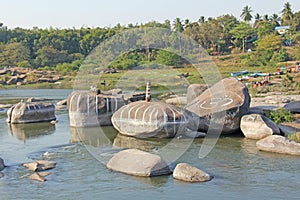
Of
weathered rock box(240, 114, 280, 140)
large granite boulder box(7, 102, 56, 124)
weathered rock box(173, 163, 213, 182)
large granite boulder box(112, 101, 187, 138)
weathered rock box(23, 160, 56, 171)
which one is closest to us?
weathered rock box(173, 163, 213, 182)

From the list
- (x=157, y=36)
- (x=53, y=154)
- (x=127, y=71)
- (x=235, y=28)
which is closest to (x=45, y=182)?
(x=53, y=154)

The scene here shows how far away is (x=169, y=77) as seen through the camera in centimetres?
4438

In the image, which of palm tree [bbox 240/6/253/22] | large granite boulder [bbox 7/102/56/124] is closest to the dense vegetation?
palm tree [bbox 240/6/253/22]

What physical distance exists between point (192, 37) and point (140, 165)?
173 feet

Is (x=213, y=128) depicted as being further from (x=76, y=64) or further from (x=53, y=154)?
(x=76, y=64)

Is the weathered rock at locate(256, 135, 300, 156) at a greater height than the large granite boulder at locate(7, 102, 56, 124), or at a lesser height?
lesser

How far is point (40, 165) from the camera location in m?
14.6

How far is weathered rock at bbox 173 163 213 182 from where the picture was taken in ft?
42.6

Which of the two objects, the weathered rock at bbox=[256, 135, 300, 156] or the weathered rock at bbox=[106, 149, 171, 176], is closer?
the weathered rock at bbox=[106, 149, 171, 176]

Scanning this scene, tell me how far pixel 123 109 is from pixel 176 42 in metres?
30.3

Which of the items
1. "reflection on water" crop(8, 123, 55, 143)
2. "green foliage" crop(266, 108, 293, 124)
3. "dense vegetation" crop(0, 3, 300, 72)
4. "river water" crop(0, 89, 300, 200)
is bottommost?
"river water" crop(0, 89, 300, 200)

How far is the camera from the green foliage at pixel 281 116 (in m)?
20.5

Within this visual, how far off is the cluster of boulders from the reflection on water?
3312 cm

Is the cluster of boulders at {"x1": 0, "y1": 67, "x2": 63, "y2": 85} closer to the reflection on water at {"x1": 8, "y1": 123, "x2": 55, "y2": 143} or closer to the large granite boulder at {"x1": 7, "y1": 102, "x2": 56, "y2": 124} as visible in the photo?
the large granite boulder at {"x1": 7, "y1": 102, "x2": 56, "y2": 124}
